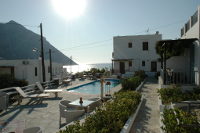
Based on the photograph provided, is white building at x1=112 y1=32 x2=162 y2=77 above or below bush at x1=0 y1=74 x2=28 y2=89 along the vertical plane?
above

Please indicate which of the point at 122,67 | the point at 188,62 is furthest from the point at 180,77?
the point at 122,67

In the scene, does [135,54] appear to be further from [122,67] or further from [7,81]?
[7,81]

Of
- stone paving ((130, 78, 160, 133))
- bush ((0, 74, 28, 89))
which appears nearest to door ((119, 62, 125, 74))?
bush ((0, 74, 28, 89))

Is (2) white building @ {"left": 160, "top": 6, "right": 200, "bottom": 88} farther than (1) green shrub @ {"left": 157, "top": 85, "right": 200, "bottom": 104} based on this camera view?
Yes

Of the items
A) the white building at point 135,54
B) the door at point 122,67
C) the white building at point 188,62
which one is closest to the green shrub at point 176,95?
the white building at point 188,62

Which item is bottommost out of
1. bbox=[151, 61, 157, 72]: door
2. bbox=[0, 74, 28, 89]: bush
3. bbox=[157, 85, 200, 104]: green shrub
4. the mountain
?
bbox=[157, 85, 200, 104]: green shrub

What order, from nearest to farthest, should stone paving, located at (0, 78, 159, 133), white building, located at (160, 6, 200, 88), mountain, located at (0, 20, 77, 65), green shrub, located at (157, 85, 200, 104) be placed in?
1. stone paving, located at (0, 78, 159, 133)
2. green shrub, located at (157, 85, 200, 104)
3. white building, located at (160, 6, 200, 88)
4. mountain, located at (0, 20, 77, 65)

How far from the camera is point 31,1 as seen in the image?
10430 mm

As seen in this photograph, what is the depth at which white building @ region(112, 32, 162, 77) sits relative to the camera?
68.2 feet

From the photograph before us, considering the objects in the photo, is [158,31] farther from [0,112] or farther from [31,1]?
[0,112]

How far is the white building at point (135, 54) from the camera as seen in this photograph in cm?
2078

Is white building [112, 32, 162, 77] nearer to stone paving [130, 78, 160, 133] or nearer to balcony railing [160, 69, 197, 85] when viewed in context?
balcony railing [160, 69, 197, 85]

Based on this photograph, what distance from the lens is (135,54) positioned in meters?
21.6

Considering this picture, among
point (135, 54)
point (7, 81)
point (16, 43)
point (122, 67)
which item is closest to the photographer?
point (7, 81)
